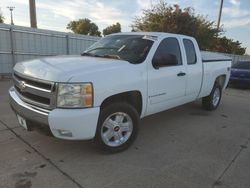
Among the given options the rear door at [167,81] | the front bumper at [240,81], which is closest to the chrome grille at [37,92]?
the rear door at [167,81]

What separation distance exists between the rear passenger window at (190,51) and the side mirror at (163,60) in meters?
0.81

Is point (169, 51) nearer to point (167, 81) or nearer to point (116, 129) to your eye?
point (167, 81)

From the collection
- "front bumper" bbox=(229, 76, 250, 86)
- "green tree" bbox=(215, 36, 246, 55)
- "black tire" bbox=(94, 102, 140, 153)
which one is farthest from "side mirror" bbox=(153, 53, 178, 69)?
"green tree" bbox=(215, 36, 246, 55)

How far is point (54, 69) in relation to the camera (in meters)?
3.22

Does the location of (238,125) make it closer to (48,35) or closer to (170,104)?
(170,104)

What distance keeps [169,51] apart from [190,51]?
3.02ft

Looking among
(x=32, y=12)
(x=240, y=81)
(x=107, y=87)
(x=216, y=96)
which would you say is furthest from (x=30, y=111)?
(x=32, y=12)

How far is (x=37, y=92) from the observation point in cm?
325

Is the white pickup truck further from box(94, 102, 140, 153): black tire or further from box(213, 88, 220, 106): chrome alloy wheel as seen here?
box(213, 88, 220, 106): chrome alloy wheel

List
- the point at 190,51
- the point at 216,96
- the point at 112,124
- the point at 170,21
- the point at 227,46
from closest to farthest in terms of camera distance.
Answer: the point at 112,124
the point at 190,51
the point at 216,96
the point at 170,21
the point at 227,46

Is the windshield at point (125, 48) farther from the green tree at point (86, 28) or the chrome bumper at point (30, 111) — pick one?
the green tree at point (86, 28)

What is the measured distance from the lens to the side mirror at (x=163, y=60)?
4.15m

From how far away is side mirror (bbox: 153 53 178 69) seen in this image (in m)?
4.15

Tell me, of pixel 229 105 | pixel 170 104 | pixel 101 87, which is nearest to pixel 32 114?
pixel 101 87
